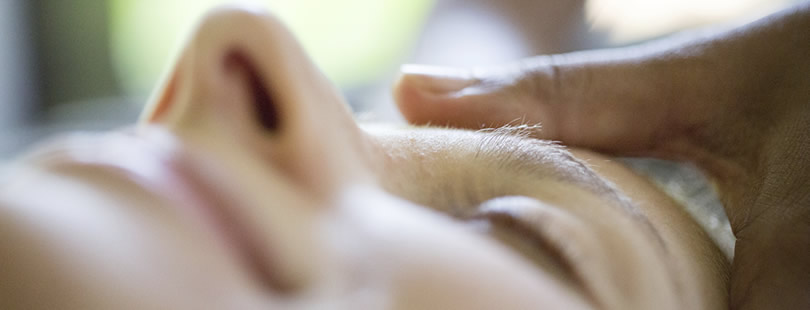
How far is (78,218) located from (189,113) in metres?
0.10

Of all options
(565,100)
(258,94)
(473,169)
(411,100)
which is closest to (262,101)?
(258,94)

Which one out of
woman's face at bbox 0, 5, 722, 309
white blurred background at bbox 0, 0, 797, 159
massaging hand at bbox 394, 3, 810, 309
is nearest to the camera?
woman's face at bbox 0, 5, 722, 309

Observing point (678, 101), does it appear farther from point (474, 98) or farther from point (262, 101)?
point (262, 101)

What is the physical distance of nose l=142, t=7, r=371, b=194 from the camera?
0.39 meters

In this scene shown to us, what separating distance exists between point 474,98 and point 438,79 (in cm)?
5

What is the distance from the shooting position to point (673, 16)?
141 cm

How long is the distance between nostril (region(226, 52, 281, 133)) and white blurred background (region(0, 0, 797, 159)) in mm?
1217

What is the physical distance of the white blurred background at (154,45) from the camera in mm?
1692

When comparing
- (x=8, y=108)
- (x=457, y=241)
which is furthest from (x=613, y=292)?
(x=8, y=108)

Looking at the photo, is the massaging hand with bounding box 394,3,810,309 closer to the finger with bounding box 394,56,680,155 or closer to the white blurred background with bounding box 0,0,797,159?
the finger with bounding box 394,56,680,155

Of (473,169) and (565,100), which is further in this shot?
(565,100)

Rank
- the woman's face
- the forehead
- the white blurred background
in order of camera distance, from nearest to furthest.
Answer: the woman's face, the forehead, the white blurred background

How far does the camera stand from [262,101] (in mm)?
423

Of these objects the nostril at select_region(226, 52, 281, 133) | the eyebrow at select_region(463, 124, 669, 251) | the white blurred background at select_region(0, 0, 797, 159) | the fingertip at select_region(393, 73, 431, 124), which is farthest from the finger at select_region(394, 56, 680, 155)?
the white blurred background at select_region(0, 0, 797, 159)
